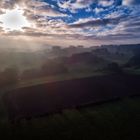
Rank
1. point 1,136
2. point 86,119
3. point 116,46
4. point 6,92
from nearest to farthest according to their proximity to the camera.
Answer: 1. point 1,136
2. point 86,119
3. point 6,92
4. point 116,46

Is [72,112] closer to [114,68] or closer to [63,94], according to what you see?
[63,94]

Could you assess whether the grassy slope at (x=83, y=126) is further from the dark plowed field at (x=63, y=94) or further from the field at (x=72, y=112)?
the dark plowed field at (x=63, y=94)

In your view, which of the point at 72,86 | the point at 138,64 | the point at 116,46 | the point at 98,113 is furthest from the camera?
the point at 116,46

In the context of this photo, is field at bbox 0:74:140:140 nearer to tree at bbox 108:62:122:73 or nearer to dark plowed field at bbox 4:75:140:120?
dark plowed field at bbox 4:75:140:120

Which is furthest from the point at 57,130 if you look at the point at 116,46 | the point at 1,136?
the point at 116,46

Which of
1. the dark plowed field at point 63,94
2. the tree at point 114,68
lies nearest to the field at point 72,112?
the dark plowed field at point 63,94

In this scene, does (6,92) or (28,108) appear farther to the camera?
(6,92)

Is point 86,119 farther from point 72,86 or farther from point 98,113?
point 72,86
